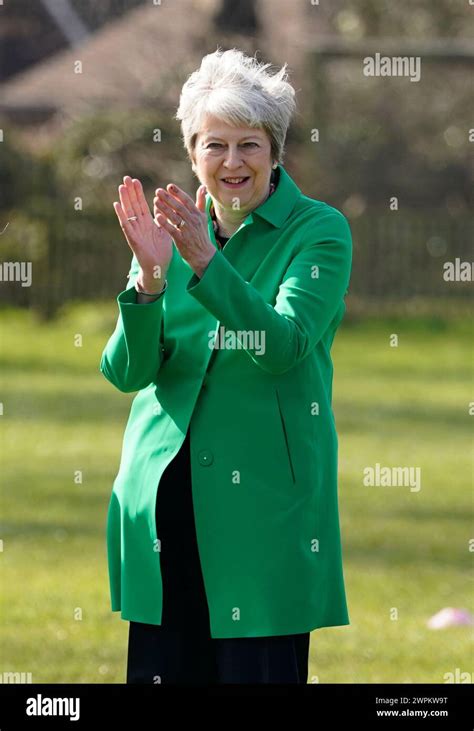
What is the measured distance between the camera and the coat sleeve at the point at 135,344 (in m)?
3.88

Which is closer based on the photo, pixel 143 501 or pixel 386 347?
pixel 143 501

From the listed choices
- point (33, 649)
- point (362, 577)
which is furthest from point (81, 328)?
→ point (33, 649)

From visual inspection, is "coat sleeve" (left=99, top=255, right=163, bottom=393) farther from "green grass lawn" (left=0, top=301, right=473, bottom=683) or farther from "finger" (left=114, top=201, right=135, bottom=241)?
"green grass lawn" (left=0, top=301, right=473, bottom=683)

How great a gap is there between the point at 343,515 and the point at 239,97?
656 centimetres

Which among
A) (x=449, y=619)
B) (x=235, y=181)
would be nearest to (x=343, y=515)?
(x=449, y=619)

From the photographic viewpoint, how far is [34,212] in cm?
2302

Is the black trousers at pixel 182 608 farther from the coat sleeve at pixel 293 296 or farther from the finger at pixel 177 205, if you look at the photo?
the finger at pixel 177 205

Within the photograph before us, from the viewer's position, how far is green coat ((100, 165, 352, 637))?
3906 millimetres

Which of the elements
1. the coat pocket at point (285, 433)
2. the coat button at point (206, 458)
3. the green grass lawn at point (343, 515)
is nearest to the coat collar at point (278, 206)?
the coat pocket at point (285, 433)

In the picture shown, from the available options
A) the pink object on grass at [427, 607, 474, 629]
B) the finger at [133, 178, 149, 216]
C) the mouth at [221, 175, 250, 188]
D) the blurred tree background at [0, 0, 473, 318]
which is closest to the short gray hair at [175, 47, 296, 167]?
the mouth at [221, 175, 250, 188]

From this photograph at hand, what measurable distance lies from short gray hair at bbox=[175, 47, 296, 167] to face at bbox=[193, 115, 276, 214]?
0.03 m

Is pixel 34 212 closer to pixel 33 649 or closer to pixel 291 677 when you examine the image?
pixel 33 649

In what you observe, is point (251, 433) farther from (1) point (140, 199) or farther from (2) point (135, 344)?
(1) point (140, 199)

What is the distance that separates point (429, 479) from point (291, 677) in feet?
25.3
